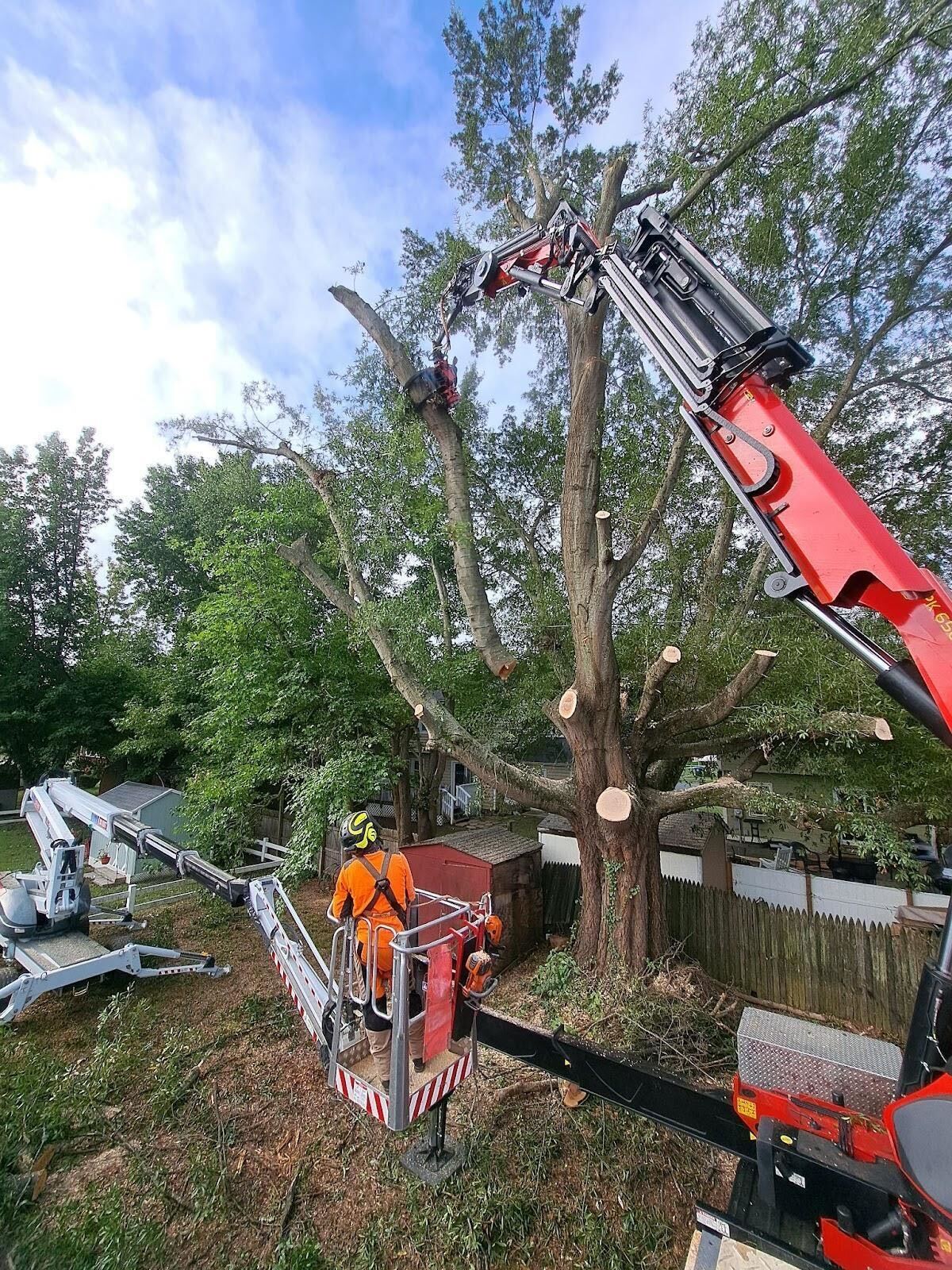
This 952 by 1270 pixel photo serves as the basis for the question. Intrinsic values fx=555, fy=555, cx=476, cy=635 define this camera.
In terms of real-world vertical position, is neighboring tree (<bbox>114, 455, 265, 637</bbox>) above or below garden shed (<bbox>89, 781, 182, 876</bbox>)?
above

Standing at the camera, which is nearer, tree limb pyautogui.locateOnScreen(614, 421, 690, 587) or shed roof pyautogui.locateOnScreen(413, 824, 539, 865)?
tree limb pyautogui.locateOnScreen(614, 421, 690, 587)

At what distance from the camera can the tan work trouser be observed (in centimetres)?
332

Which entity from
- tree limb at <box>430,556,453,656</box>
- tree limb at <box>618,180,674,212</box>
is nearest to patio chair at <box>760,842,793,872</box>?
tree limb at <box>430,556,453,656</box>

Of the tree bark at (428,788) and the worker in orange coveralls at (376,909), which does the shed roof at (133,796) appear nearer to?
the tree bark at (428,788)

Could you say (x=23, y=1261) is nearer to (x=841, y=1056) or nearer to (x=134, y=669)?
(x=841, y=1056)

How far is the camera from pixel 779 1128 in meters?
2.28

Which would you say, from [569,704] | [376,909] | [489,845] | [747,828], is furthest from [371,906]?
[747,828]

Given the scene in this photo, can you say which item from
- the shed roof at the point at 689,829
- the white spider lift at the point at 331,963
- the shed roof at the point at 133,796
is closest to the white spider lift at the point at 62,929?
the white spider lift at the point at 331,963

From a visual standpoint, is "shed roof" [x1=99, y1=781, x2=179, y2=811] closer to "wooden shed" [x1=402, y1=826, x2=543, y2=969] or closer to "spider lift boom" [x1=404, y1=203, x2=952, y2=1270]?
"wooden shed" [x1=402, y1=826, x2=543, y2=969]

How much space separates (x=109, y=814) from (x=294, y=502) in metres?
5.22

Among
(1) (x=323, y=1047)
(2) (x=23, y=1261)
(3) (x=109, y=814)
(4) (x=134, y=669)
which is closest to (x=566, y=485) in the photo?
(1) (x=323, y=1047)

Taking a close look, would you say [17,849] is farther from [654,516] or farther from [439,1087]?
[654,516]

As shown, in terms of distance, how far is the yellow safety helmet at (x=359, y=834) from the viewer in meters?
3.43

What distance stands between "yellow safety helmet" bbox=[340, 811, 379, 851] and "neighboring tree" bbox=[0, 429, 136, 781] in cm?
1836
